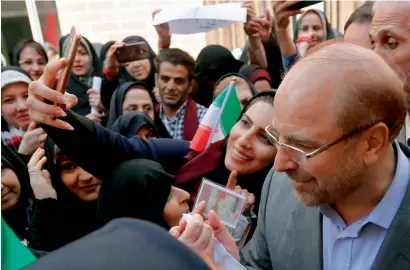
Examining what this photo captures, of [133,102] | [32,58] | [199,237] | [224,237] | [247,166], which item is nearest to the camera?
[199,237]

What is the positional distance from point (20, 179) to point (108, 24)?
15.8 feet

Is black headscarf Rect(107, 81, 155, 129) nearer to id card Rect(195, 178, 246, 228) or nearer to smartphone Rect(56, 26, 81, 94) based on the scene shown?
smartphone Rect(56, 26, 81, 94)

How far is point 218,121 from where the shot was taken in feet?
7.27

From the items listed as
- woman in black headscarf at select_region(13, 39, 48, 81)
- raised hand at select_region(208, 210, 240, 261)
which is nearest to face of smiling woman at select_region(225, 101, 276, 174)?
raised hand at select_region(208, 210, 240, 261)

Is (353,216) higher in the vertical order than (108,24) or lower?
lower

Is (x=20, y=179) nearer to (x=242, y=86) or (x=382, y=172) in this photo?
(x=242, y=86)

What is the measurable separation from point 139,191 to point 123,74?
232 centimetres

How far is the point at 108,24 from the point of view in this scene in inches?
259

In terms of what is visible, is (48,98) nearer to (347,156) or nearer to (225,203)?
(225,203)

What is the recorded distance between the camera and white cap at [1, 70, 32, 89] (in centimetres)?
284

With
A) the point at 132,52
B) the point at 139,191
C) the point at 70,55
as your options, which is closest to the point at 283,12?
the point at 132,52

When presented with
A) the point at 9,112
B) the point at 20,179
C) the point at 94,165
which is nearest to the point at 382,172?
the point at 94,165

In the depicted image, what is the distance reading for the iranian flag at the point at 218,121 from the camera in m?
2.16

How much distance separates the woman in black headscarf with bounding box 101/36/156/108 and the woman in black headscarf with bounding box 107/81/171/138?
1.34 ft
